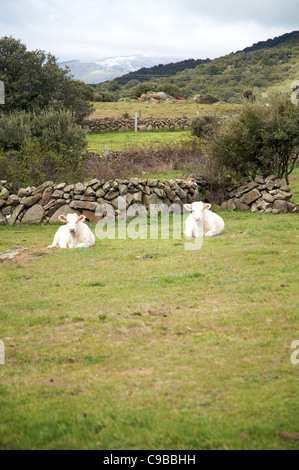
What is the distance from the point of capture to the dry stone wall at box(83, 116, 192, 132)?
37.4 metres

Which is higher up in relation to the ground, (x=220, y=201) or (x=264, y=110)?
(x=264, y=110)

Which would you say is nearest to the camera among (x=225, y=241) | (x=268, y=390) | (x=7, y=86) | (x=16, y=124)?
(x=268, y=390)

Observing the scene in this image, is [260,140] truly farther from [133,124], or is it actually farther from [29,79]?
[133,124]

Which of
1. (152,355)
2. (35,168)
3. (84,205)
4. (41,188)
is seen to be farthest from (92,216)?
(152,355)

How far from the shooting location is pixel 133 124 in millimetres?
37719

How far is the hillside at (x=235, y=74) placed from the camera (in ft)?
221

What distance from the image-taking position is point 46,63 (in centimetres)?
3088

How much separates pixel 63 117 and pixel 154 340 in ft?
66.3

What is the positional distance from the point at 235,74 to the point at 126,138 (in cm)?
5641

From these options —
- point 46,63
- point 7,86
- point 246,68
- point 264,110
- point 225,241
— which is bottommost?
point 225,241

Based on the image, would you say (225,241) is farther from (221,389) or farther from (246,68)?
(246,68)

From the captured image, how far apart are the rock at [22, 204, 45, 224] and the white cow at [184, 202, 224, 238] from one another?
239 inches
